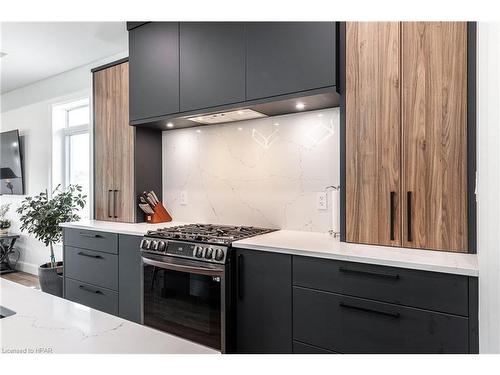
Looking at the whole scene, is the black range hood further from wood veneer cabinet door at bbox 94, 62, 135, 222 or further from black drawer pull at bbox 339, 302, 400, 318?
black drawer pull at bbox 339, 302, 400, 318

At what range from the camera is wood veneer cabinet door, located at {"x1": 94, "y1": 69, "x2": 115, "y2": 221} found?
3193 mm

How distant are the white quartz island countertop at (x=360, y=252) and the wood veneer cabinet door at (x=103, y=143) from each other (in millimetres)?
1728

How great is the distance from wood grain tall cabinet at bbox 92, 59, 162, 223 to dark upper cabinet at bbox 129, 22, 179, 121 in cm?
23

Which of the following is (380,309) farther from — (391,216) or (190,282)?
(190,282)

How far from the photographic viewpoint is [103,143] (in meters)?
3.27

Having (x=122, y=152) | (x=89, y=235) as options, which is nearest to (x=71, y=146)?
(x=122, y=152)

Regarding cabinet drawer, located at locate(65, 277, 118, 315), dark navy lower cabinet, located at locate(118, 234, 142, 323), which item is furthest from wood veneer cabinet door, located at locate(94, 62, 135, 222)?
cabinet drawer, located at locate(65, 277, 118, 315)

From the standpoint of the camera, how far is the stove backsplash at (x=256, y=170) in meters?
2.38

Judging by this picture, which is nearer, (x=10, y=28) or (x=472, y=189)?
(x=472, y=189)

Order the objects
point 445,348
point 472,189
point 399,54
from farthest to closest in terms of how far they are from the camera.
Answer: point 399,54
point 472,189
point 445,348

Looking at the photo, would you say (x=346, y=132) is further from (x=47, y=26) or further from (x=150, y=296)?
(x=47, y=26)

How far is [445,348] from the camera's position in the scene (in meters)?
1.42
